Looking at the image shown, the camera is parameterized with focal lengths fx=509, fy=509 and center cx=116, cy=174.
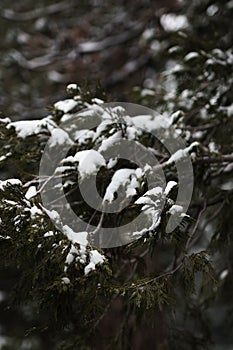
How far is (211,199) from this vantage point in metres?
3.92

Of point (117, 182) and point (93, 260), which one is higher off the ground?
point (117, 182)

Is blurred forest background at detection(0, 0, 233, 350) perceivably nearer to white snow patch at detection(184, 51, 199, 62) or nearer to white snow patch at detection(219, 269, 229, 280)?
white snow patch at detection(184, 51, 199, 62)

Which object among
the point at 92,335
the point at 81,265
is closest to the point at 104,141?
the point at 81,265

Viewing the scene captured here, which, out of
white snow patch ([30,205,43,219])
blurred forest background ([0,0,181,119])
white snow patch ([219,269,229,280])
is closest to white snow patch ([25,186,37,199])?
white snow patch ([30,205,43,219])

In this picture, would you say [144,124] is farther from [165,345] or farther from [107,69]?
[107,69]

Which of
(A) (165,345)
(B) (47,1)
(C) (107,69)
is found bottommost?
(A) (165,345)

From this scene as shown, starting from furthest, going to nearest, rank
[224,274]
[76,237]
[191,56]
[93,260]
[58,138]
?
1. [224,274]
2. [191,56]
3. [58,138]
4. [76,237]
5. [93,260]

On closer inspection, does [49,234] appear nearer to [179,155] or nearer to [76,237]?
[76,237]

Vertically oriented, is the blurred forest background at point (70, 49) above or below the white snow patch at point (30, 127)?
above

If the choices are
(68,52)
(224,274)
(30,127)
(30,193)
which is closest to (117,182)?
(30,193)

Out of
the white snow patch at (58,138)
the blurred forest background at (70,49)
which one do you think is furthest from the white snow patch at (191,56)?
the blurred forest background at (70,49)

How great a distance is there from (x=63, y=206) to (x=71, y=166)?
0.84ft

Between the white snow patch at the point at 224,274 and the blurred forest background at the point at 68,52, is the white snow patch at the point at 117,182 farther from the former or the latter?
the blurred forest background at the point at 68,52

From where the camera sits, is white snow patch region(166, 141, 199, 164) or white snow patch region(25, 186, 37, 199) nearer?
white snow patch region(25, 186, 37, 199)
